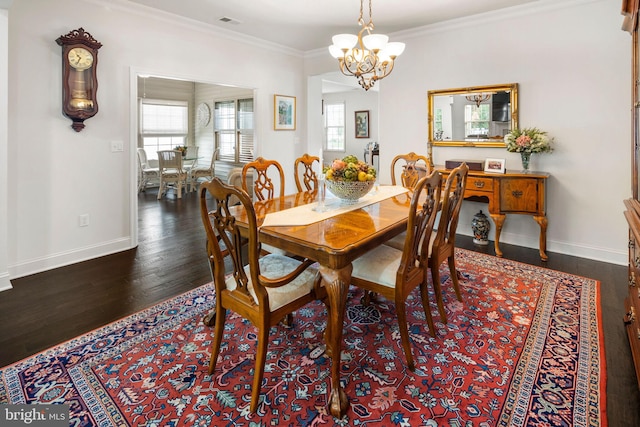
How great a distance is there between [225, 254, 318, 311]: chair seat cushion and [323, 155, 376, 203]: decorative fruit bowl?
0.67 metres

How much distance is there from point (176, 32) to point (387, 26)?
8.67ft

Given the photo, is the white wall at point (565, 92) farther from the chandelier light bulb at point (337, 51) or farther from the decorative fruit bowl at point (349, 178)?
the decorative fruit bowl at point (349, 178)

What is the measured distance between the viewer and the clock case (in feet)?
11.1

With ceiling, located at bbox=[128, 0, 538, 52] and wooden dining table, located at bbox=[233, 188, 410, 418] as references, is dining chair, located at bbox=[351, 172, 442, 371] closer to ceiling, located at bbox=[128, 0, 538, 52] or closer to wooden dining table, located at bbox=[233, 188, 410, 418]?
wooden dining table, located at bbox=[233, 188, 410, 418]

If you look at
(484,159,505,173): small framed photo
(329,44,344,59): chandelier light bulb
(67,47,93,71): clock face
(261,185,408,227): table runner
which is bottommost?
(261,185,408,227): table runner

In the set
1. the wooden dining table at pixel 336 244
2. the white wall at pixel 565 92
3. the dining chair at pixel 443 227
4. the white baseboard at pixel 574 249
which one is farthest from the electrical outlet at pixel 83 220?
the white baseboard at pixel 574 249

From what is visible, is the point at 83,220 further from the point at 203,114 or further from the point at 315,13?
the point at 203,114

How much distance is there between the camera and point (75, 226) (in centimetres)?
370

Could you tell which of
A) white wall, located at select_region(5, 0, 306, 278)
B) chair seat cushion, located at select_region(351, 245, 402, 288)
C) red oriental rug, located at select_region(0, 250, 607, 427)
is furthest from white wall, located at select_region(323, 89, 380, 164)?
chair seat cushion, located at select_region(351, 245, 402, 288)

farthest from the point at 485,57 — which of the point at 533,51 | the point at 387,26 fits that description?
the point at 387,26

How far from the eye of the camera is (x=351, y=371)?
6.40 ft

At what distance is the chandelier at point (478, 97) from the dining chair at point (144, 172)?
6444 mm

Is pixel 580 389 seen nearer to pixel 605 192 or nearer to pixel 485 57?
pixel 605 192

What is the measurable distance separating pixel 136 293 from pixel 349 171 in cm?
201
